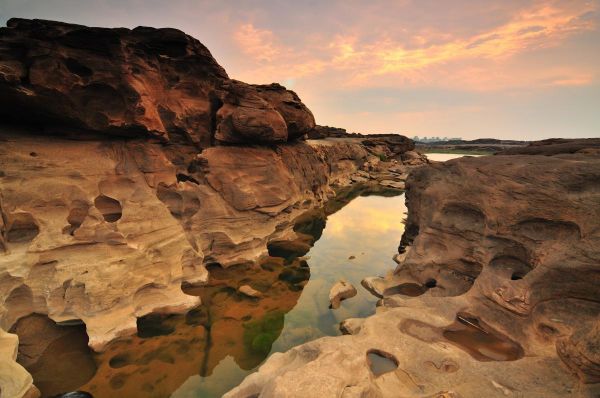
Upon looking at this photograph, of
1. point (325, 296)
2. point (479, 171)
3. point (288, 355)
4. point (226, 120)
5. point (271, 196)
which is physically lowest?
point (325, 296)

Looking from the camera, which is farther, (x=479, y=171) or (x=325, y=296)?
(x=325, y=296)

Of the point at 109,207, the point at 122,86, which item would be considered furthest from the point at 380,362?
the point at 122,86

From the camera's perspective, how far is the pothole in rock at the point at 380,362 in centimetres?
621

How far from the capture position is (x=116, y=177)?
35.2 feet

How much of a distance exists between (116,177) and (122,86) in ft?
10.2

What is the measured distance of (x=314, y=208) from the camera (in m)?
25.1

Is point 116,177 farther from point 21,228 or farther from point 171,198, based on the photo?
point 21,228

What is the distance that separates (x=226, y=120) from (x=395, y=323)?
38.8 ft

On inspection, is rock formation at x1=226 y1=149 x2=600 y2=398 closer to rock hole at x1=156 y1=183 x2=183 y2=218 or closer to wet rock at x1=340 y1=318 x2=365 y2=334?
wet rock at x1=340 y1=318 x2=365 y2=334

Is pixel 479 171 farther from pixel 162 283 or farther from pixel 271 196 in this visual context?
pixel 162 283

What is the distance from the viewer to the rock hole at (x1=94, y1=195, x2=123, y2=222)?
10570 mm

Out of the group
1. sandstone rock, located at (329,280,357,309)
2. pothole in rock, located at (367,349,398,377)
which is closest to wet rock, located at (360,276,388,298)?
sandstone rock, located at (329,280,357,309)

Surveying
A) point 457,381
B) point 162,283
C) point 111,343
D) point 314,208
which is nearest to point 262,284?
point 162,283

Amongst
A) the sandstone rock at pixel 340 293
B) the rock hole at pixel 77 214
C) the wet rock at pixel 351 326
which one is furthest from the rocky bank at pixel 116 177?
the wet rock at pixel 351 326
